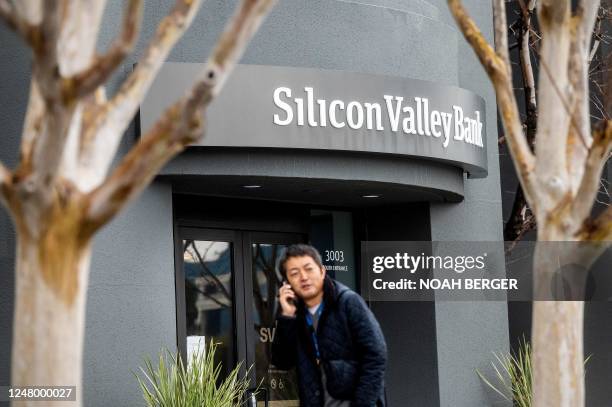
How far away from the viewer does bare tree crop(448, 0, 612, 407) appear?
6.66 m

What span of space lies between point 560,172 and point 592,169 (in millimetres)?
263

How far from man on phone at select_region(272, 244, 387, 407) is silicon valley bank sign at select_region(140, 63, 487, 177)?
3555mm

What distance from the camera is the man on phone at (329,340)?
654cm

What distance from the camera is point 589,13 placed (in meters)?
7.04

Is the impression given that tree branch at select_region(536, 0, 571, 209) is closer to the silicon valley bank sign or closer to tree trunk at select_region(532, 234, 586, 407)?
tree trunk at select_region(532, 234, 586, 407)

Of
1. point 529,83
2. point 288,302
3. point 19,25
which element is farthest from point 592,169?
point 529,83

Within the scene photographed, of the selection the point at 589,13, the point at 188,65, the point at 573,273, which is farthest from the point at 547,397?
the point at 188,65

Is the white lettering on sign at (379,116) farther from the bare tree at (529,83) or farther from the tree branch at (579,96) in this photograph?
the tree branch at (579,96)

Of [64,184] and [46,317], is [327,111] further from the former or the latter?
[46,317]

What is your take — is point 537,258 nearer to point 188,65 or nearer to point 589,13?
point 589,13

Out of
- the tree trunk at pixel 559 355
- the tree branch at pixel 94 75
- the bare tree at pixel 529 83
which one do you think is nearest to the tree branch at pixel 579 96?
the tree trunk at pixel 559 355

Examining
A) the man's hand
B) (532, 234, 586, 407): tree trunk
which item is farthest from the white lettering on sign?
(532, 234, 586, 407): tree trunk

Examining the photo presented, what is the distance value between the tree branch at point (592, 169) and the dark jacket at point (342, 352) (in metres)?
1.41

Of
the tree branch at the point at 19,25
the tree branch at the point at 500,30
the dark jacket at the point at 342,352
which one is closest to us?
the tree branch at the point at 19,25
